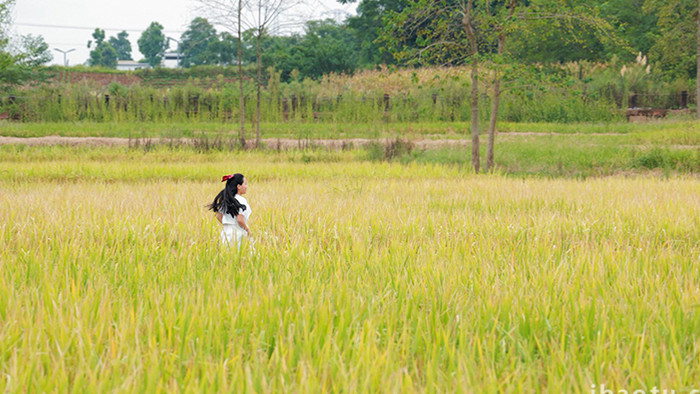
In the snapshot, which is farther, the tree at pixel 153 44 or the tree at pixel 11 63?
the tree at pixel 153 44

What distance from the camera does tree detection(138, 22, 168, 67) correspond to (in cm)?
11295

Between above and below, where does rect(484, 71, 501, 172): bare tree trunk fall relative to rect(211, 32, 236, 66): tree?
below

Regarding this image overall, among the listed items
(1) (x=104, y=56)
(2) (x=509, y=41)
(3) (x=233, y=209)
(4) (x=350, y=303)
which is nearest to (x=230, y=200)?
(3) (x=233, y=209)

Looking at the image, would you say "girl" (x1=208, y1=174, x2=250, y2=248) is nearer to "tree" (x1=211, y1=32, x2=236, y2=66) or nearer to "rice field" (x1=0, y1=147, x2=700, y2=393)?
"rice field" (x1=0, y1=147, x2=700, y2=393)

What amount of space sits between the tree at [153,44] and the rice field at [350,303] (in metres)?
114

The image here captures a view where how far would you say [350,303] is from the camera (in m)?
3.07

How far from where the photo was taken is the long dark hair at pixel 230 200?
4848 millimetres

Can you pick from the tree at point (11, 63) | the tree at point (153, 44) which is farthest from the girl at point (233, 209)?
the tree at point (153, 44)

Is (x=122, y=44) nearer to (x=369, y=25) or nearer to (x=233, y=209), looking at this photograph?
(x=369, y=25)

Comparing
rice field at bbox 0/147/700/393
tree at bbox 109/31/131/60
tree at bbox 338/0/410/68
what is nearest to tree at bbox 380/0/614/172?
rice field at bbox 0/147/700/393

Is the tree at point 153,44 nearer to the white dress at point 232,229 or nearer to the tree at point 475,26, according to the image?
the tree at point 475,26

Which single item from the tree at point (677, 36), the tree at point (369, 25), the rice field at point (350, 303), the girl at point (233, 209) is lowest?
the rice field at point (350, 303)

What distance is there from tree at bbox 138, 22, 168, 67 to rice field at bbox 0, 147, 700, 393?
114 meters

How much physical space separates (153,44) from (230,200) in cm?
11695
